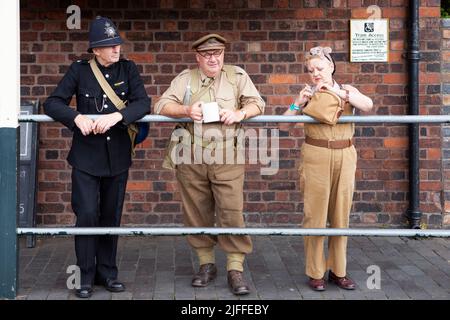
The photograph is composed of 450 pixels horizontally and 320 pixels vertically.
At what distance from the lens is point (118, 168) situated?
15.9 ft

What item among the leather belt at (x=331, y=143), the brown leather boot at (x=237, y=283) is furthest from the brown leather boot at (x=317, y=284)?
the leather belt at (x=331, y=143)

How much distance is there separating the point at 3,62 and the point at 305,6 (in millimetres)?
3031

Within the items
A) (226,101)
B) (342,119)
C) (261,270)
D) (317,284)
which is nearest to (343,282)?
(317,284)

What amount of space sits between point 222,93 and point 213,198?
2.41 feet

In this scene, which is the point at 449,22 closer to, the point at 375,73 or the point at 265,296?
the point at 375,73

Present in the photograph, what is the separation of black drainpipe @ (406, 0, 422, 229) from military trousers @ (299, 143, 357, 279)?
74.3 inches

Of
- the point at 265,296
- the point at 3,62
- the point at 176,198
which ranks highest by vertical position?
the point at 3,62

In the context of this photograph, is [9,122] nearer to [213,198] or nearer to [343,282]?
[213,198]

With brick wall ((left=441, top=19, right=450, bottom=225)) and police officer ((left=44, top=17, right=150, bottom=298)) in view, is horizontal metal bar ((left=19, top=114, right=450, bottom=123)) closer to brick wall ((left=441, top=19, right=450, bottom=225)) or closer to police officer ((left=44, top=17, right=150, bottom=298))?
police officer ((left=44, top=17, right=150, bottom=298))

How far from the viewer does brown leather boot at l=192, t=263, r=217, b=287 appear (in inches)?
198

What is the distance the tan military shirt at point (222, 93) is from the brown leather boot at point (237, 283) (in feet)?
3.04

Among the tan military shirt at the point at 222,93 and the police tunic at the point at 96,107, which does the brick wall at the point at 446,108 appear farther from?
the police tunic at the point at 96,107

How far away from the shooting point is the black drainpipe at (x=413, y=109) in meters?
6.55

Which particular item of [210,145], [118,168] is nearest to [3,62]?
[118,168]
